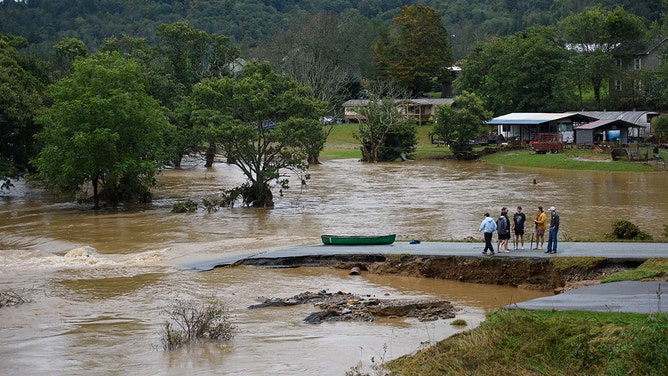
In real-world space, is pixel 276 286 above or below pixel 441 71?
below

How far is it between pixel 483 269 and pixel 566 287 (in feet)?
10.6

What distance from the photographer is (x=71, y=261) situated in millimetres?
32969

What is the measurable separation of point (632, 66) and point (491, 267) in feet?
248

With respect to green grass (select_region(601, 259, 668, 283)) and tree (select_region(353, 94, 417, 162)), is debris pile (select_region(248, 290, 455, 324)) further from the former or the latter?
tree (select_region(353, 94, 417, 162))

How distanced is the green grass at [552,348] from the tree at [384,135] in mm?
65520

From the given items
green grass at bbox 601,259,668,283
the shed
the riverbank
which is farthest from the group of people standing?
the shed

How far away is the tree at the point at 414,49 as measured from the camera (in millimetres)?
110375

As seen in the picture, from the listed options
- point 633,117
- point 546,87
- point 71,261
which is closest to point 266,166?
point 71,261

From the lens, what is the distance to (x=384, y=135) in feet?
275

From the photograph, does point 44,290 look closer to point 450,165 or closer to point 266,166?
point 266,166

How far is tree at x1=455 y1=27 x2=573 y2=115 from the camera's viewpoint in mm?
88812

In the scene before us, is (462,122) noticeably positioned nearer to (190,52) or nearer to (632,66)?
(632,66)

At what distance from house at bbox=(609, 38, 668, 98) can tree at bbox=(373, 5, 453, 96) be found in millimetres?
26083

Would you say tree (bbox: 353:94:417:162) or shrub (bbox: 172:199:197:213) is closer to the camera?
shrub (bbox: 172:199:197:213)
